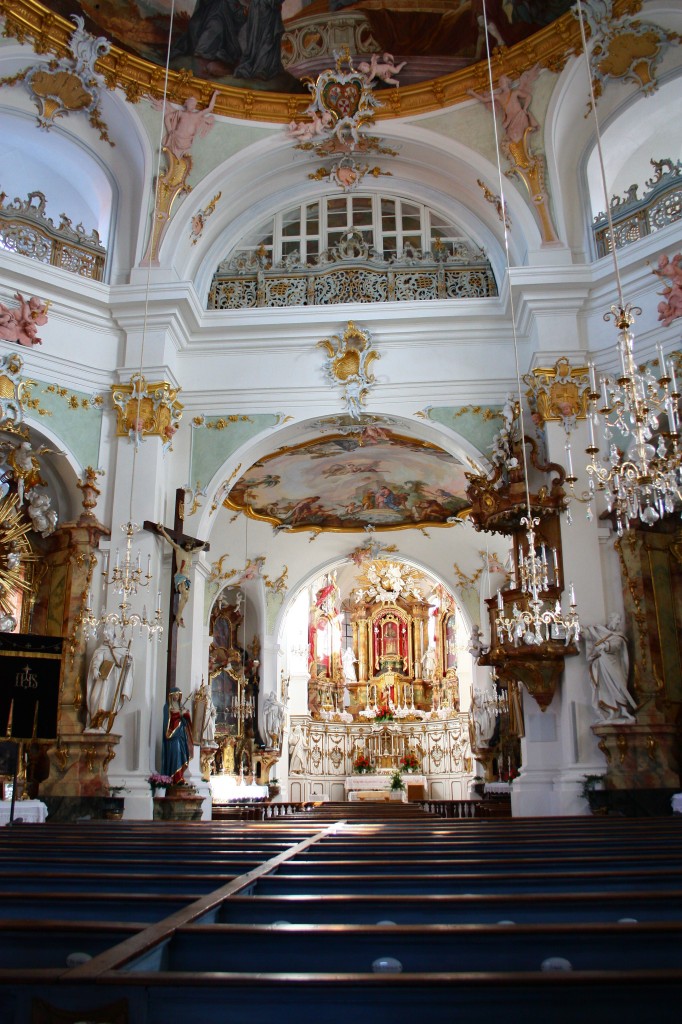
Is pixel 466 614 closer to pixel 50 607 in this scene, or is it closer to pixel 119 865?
pixel 50 607

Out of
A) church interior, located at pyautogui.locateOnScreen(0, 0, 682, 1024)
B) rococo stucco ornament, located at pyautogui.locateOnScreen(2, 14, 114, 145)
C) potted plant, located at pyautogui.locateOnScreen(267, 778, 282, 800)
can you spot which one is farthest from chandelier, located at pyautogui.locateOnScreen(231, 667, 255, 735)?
rococo stucco ornament, located at pyautogui.locateOnScreen(2, 14, 114, 145)

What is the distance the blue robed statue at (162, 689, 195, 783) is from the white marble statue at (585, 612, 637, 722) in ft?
15.8

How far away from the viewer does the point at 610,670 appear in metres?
10.3

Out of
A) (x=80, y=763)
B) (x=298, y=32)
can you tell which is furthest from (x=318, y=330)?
(x=80, y=763)

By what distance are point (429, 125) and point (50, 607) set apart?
27.5ft

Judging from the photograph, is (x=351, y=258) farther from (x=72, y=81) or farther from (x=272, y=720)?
(x=272, y=720)

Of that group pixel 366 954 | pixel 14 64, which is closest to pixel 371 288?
pixel 14 64

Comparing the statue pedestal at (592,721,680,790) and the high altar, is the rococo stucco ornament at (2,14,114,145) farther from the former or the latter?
the high altar

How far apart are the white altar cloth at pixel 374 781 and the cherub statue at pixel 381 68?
16.5m

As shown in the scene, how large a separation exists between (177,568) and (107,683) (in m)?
1.76

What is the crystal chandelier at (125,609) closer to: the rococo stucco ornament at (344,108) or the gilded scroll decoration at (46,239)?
the gilded scroll decoration at (46,239)

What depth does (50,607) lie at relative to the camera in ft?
37.3

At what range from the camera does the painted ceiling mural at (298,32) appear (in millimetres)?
12219

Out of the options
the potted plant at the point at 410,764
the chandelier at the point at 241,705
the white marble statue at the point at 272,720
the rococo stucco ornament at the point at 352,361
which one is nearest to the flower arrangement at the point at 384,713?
the potted plant at the point at 410,764
